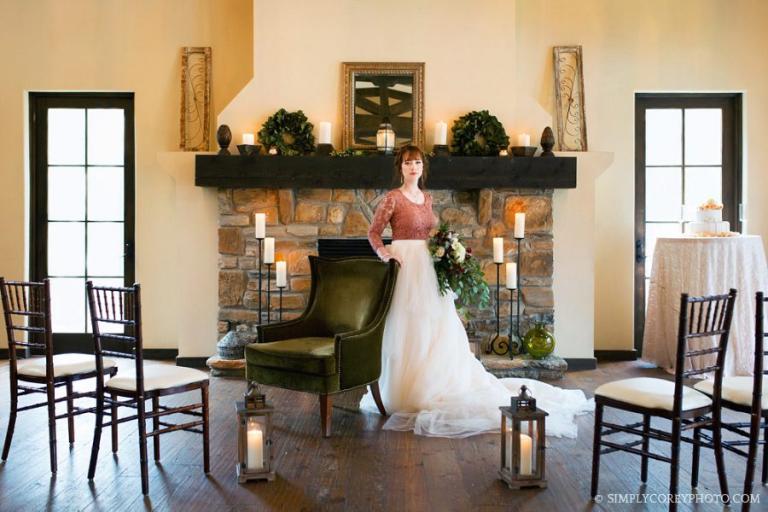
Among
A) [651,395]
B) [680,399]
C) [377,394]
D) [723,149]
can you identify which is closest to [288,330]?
Result: [377,394]

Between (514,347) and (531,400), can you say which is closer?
(531,400)

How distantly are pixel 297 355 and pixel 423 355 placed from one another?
2.71ft

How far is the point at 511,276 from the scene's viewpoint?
20.0 ft

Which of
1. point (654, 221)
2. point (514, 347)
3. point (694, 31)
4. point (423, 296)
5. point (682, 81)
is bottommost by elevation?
point (514, 347)

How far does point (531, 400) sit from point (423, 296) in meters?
1.51

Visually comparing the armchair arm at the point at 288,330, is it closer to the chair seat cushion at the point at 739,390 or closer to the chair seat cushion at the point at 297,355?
the chair seat cushion at the point at 297,355

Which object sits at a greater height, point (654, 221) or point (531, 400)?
point (654, 221)

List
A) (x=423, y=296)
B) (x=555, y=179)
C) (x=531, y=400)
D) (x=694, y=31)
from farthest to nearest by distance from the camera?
1. (x=694, y=31)
2. (x=555, y=179)
3. (x=423, y=296)
4. (x=531, y=400)

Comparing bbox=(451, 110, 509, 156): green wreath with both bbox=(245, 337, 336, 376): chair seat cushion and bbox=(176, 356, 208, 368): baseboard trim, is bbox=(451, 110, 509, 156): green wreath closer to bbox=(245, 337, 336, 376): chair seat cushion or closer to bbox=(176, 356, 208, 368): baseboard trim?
bbox=(245, 337, 336, 376): chair seat cushion

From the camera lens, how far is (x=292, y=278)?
6.48 meters

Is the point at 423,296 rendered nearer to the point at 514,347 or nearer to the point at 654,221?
the point at 514,347

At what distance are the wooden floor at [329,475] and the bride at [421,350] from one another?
24cm

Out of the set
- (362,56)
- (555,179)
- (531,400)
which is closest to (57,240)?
(362,56)

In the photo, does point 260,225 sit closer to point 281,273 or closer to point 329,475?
point 281,273
